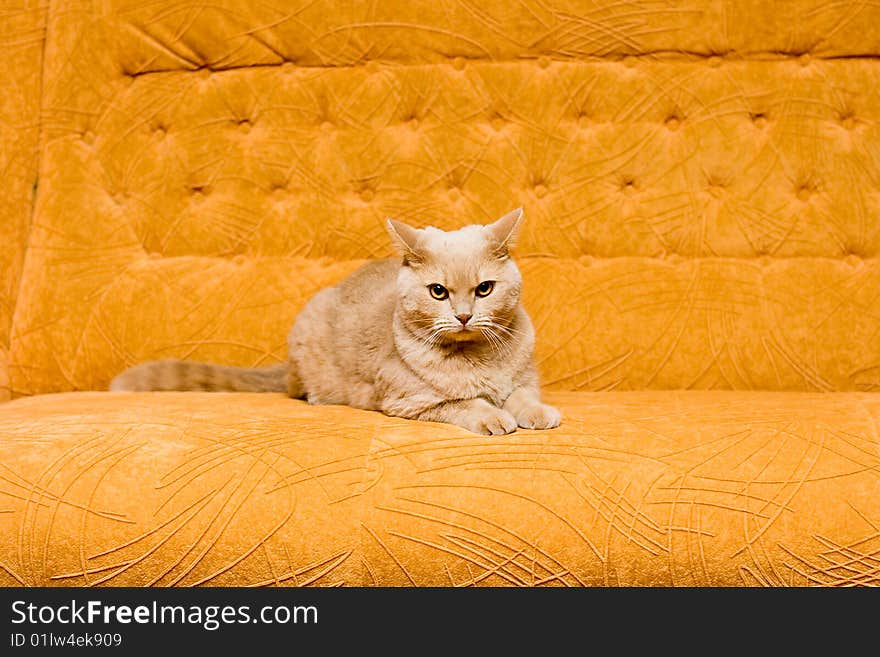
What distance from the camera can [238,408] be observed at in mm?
1427

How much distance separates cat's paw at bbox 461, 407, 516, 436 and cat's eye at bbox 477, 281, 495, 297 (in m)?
0.20

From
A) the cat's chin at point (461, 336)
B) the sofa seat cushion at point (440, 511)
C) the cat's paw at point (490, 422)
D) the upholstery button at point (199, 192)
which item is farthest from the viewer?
the upholstery button at point (199, 192)

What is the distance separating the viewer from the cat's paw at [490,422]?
1.26 metres

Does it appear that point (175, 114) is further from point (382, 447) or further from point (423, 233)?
point (382, 447)

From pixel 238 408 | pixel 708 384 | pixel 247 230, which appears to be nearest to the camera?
pixel 238 408

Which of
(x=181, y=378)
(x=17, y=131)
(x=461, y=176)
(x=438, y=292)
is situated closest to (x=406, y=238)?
(x=438, y=292)

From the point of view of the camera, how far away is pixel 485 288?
1375 mm

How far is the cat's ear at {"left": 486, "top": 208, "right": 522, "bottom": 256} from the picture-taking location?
1.39 m

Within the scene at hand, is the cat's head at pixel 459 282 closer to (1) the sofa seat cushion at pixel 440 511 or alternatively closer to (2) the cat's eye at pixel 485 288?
(2) the cat's eye at pixel 485 288

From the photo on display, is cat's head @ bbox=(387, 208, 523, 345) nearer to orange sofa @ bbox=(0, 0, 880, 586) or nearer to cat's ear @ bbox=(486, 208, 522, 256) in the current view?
cat's ear @ bbox=(486, 208, 522, 256)

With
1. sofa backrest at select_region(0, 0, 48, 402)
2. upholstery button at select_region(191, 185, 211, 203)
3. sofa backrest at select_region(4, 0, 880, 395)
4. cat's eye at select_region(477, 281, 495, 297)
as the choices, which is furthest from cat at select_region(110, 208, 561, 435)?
sofa backrest at select_region(0, 0, 48, 402)

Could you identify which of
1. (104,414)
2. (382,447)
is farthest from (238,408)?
(382,447)

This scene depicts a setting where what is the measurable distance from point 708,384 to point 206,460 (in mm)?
1092

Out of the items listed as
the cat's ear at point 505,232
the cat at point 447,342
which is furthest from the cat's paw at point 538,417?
the cat's ear at point 505,232
